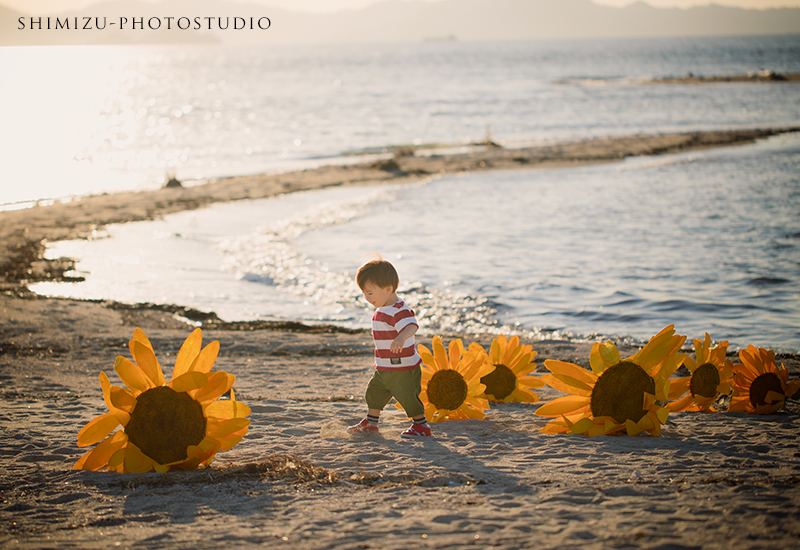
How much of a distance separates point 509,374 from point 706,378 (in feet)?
4.56

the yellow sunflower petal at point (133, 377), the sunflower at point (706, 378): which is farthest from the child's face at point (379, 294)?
the sunflower at point (706, 378)

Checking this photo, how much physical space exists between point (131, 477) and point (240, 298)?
5.82 m

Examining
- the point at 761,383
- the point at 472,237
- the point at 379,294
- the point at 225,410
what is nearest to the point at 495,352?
the point at 379,294

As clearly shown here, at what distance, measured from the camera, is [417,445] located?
3988 mm

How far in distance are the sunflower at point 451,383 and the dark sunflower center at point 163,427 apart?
167 cm

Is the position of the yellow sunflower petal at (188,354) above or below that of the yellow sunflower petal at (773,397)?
above

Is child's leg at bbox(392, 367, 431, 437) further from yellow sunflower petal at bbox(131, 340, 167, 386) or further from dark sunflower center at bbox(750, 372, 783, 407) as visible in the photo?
dark sunflower center at bbox(750, 372, 783, 407)

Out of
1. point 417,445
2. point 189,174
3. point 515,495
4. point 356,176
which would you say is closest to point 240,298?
point 417,445

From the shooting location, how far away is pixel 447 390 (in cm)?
452

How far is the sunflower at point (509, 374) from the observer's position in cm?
504

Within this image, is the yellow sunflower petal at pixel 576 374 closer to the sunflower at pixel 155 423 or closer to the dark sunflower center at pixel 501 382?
the dark sunflower center at pixel 501 382

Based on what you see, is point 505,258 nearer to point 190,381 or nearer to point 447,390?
point 447,390

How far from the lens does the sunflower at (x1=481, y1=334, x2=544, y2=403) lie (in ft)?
16.5

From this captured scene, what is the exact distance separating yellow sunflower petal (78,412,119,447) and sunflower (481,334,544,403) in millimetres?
2720
